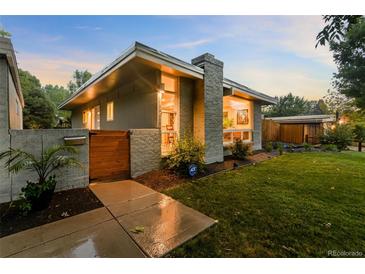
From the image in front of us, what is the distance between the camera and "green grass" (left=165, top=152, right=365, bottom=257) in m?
2.28

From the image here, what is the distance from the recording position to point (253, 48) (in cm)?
720

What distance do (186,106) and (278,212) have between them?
4930mm

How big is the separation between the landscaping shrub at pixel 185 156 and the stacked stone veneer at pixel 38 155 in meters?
2.62

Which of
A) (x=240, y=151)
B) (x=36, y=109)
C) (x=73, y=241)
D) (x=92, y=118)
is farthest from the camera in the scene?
(x=36, y=109)

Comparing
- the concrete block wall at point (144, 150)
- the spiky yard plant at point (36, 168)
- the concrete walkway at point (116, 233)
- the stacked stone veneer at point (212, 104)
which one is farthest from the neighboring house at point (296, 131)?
the spiky yard plant at point (36, 168)

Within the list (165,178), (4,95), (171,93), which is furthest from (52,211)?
(171,93)

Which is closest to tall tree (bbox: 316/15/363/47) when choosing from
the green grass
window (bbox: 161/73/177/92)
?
the green grass

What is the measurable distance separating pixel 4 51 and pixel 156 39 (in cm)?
473

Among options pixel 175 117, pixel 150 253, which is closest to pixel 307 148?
pixel 175 117

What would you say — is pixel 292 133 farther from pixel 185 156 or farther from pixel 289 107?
pixel 289 107

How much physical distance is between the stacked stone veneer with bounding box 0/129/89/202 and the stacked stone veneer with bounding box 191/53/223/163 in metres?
4.31

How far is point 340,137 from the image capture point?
1254cm

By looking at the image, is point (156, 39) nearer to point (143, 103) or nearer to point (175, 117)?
point (143, 103)

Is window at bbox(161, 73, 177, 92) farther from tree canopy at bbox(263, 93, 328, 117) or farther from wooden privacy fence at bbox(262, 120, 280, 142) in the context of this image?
tree canopy at bbox(263, 93, 328, 117)
